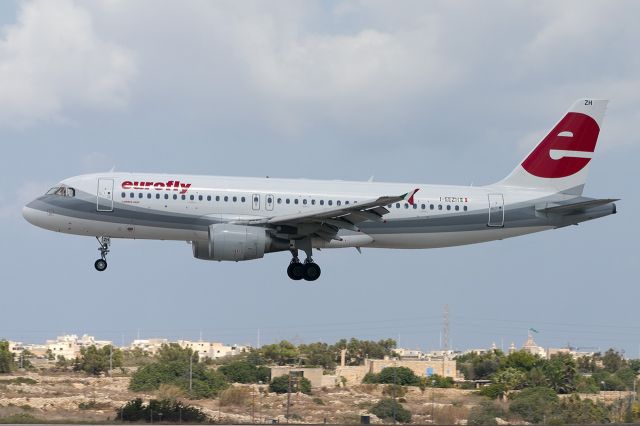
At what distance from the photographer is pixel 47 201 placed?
49.3 metres

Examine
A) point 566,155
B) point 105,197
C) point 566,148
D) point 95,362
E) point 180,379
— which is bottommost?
point 180,379

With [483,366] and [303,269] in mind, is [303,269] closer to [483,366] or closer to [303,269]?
[303,269]

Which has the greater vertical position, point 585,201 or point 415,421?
point 585,201

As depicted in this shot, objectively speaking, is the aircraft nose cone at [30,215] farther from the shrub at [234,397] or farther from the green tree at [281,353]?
the green tree at [281,353]

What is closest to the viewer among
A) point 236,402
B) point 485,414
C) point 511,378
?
point 485,414

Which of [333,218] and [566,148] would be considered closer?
Result: [333,218]

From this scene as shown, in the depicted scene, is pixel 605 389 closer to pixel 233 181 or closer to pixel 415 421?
pixel 415 421

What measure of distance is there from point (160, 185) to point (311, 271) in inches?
306

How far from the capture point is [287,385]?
75875 millimetres

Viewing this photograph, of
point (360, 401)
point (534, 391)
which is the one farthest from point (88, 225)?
point (534, 391)

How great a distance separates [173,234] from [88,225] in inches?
147

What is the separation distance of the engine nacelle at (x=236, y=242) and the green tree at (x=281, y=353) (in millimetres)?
54803

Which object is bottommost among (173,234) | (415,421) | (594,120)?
(415,421)

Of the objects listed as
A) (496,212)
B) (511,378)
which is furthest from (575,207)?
(511,378)
